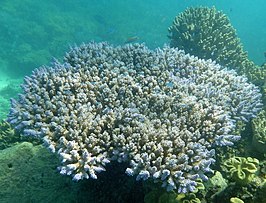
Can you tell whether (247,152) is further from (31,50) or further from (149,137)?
(31,50)

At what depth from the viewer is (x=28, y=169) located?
421 centimetres

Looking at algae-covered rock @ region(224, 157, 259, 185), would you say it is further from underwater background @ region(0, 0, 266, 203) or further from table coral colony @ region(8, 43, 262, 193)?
table coral colony @ region(8, 43, 262, 193)

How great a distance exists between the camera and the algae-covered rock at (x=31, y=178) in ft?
12.9

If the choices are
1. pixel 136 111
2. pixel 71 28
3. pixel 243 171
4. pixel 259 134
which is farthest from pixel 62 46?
pixel 243 171

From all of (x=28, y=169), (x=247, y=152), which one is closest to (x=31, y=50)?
(x=28, y=169)

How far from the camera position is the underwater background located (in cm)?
386

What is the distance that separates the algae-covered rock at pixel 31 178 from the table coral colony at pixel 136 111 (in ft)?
2.78

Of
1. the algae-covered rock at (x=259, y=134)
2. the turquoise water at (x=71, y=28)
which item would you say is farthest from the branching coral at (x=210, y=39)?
the turquoise water at (x=71, y=28)

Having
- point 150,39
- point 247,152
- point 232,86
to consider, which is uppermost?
point 150,39

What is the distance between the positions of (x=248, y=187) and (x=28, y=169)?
3003mm

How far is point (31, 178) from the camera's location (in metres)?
4.11

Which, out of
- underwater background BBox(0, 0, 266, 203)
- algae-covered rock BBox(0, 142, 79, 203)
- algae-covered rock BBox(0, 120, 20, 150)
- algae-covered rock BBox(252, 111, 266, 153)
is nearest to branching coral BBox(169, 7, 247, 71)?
underwater background BBox(0, 0, 266, 203)

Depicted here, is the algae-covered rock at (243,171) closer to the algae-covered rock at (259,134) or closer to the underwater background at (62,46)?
the underwater background at (62,46)

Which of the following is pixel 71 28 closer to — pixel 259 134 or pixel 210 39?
pixel 210 39
